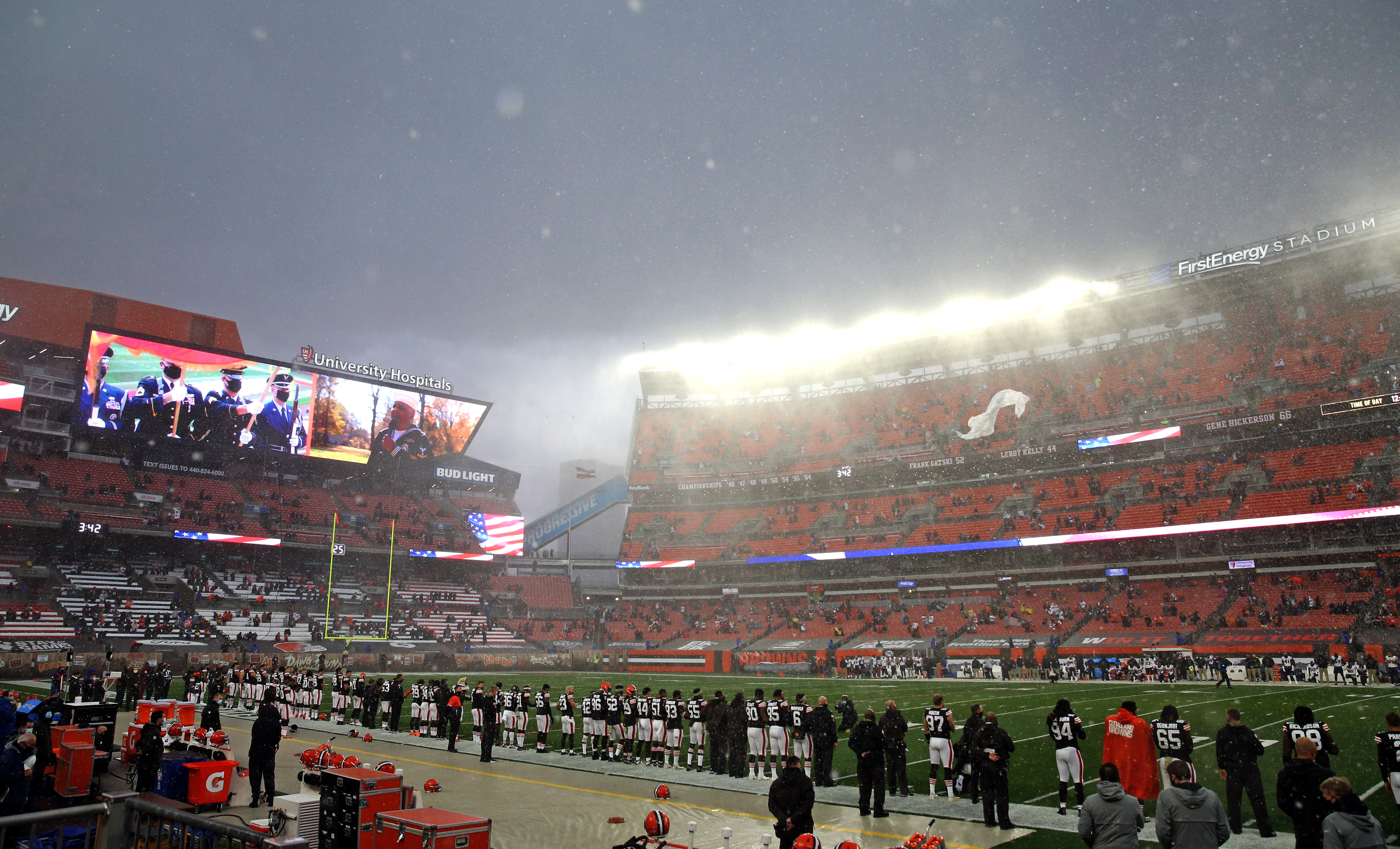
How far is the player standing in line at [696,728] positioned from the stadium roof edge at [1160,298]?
48.6 m

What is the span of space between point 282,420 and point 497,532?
60.4ft

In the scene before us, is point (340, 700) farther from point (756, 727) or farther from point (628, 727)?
point (756, 727)

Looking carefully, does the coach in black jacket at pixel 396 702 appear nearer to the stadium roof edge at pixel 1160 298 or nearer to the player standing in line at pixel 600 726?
the player standing in line at pixel 600 726

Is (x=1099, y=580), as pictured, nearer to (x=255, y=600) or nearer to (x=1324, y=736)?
(x=1324, y=736)

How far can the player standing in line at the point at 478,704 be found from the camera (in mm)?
18000

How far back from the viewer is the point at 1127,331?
59.9 metres

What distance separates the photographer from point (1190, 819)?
22.3 feet

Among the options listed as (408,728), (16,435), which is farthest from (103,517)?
(408,728)

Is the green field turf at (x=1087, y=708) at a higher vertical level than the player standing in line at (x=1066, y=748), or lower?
lower

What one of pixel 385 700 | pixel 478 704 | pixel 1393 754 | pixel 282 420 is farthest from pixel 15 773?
pixel 282 420

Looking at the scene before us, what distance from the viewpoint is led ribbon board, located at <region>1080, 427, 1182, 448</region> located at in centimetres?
4938

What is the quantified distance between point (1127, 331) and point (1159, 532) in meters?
20.0

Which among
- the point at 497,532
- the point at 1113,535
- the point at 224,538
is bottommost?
the point at 1113,535

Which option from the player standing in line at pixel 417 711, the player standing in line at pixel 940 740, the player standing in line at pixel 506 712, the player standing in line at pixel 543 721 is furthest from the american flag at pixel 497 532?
the player standing in line at pixel 940 740
